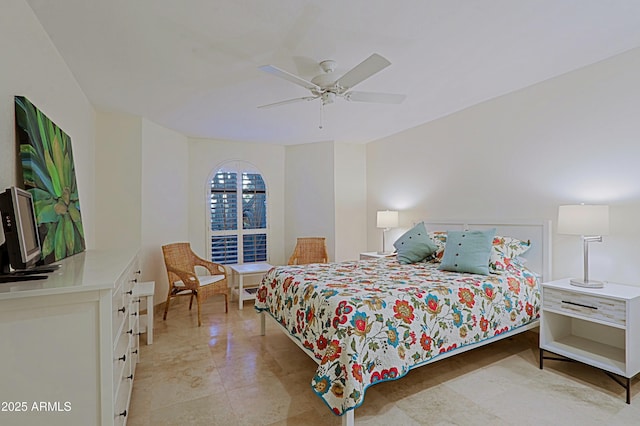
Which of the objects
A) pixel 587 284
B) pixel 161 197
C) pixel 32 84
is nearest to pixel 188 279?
pixel 161 197

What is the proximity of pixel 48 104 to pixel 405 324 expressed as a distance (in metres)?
2.98

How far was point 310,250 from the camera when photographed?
5.49 meters

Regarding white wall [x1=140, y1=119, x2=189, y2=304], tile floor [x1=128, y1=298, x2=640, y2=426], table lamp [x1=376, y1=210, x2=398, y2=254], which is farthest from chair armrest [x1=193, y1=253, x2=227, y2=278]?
table lamp [x1=376, y1=210, x2=398, y2=254]

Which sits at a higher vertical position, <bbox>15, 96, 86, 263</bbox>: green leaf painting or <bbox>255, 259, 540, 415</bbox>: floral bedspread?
<bbox>15, 96, 86, 263</bbox>: green leaf painting

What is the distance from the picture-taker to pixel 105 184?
4094 millimetres

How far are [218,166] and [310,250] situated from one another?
212 centimetres

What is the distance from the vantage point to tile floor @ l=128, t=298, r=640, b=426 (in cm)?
212

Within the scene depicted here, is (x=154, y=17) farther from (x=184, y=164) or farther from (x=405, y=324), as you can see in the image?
(x=184, y=164)

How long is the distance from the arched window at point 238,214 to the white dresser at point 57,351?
Result: 4.21m

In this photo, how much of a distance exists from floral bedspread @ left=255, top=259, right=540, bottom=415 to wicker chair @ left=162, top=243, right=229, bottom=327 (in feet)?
3.52

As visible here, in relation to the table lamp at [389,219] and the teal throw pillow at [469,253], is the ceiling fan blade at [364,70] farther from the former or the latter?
the table lamp at [389,219]

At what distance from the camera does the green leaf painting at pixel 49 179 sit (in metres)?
1.82

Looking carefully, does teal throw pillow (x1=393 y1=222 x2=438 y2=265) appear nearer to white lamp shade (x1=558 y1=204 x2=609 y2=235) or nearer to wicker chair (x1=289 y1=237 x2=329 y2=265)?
white lamp shade (x1=558 y1=204 x2=609 y2=235)

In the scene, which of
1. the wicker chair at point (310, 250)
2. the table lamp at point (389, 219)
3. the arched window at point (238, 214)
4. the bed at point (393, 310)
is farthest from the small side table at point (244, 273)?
the table lamp at point (389, 219)
